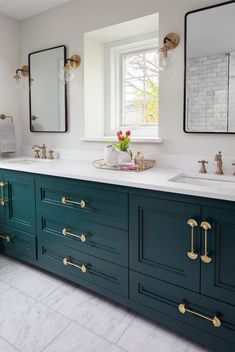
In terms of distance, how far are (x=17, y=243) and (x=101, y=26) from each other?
1844 millimetres

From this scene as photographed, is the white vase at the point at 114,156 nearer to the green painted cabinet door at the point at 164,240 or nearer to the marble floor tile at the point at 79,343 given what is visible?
the green painted cabinet door at the point at 164,240

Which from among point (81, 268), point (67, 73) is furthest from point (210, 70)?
point (81, 268)

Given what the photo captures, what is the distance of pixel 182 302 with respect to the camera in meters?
1.44

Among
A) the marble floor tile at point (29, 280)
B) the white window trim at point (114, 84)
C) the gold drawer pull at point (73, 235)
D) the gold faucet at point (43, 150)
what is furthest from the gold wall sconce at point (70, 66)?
the marble floor tile at point (29, 280)

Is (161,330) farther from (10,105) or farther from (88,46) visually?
(10,105)

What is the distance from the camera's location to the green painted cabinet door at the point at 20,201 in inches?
82.7

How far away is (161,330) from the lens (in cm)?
157

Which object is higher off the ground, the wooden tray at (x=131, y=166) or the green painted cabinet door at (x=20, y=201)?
the wooden tray at (x=131, y=166)

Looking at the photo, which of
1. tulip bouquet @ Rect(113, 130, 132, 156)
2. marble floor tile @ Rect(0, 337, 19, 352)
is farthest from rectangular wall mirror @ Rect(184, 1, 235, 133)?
marble floor tile @ Rect(0, 337, 19, 352)

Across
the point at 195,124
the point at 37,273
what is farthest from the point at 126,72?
the point at 37,273

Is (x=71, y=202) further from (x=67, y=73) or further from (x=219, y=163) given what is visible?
(x=67, y=73)

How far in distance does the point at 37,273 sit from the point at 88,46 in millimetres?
1887

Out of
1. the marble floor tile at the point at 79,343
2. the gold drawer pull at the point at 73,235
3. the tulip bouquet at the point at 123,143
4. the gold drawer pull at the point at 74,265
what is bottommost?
the marble floor tile at the point at 79,343

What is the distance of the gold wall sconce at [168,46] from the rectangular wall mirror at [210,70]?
3.1 inches
